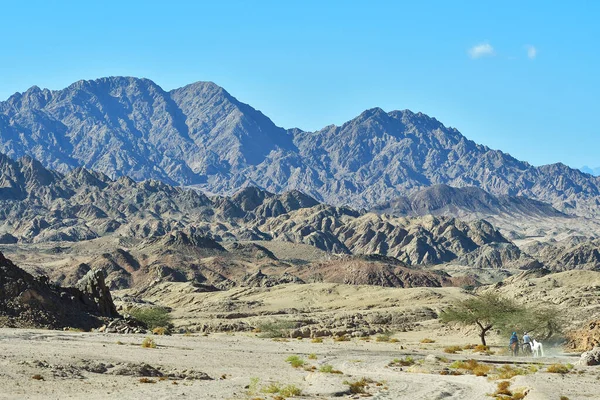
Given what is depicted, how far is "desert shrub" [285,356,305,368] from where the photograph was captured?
1671 inches

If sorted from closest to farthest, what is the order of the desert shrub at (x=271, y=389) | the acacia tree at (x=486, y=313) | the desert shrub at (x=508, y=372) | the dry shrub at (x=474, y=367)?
the desert shrub at (x=271, y=389)
the desert shrub at (x=508, y=372)
the dry shrub at (x=474, y=367)
the acacia tree at (x=486, y=313)

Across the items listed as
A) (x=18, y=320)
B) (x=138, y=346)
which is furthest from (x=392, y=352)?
(x=18, y=320)

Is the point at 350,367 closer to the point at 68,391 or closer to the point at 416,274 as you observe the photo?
the point at 68,391

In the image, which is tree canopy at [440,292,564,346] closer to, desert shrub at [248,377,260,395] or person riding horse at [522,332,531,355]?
person riding horse at [522,332,531,355]

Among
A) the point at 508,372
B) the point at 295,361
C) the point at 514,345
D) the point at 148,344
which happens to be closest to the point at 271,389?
the point at 295,361

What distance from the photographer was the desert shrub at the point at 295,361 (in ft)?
139

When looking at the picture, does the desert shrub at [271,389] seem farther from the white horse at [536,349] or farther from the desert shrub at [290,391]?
the white horse at [536,349]

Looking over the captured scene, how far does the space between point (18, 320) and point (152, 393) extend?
2530 cm

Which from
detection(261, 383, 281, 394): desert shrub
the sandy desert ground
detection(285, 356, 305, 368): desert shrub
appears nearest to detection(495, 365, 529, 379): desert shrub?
the sandy desert ground

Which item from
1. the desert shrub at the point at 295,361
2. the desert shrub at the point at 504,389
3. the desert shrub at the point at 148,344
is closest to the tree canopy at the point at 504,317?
the desert shrub at the point at 295,361

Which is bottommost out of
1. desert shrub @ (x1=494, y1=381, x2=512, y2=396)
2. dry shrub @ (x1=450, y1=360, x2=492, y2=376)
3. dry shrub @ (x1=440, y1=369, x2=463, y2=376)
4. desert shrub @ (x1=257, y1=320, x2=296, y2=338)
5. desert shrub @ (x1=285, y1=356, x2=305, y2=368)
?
desert shrub @ (x1=494, y1=381, x2=512, y2=396)

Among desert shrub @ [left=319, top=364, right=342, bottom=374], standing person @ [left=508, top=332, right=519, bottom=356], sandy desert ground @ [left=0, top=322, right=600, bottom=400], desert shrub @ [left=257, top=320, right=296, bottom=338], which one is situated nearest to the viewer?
sandy desert ground @ [left=0, top=322, right=600, bottom=400]

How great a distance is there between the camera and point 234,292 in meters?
144

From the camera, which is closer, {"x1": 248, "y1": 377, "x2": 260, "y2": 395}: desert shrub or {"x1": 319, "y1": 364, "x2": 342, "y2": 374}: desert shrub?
{"x1": 248, "y1": 377, "x2": 260, "y2": 395}: desert shrub
